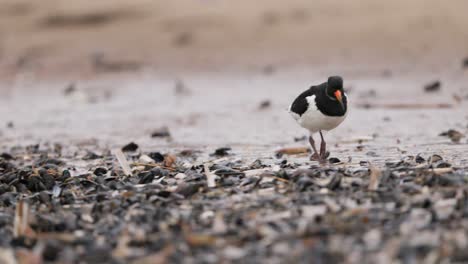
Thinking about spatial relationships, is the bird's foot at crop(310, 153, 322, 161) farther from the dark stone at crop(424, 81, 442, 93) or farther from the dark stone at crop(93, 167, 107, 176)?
the dark stone at crop(424, 81, 442, 93)

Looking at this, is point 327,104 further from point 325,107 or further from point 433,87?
point 433,87

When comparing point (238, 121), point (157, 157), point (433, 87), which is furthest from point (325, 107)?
point (433, 87)

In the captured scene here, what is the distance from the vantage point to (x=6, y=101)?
1719cm

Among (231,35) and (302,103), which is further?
(231,35)

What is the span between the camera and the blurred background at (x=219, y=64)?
12.8 metres

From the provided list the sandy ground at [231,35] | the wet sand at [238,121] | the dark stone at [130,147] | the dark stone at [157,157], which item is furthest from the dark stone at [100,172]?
the sandy ground at [231,35]

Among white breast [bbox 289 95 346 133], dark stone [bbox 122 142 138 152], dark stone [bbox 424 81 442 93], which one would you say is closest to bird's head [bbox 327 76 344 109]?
white breast [bbox 289 95 346 133]

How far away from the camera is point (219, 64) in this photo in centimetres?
1788

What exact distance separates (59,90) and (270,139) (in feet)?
26.6

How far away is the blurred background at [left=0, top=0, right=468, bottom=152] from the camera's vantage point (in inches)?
505

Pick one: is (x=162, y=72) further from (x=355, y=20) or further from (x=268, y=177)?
(x=268, y=177)

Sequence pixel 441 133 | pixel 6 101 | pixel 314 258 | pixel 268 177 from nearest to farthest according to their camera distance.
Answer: pixel 314 258 < pixel 268 177 < pixel 441 133 < pixel 6 101

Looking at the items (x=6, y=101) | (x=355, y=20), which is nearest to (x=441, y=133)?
(x=355, y=20)

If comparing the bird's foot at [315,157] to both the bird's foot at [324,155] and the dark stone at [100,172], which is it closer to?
the bird's foot at [324,155]
